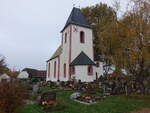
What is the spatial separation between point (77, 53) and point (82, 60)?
1.84 m

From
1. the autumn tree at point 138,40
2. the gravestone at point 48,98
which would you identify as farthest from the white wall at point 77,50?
the gravestone at point 48,98

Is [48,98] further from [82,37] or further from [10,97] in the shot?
[82,37]

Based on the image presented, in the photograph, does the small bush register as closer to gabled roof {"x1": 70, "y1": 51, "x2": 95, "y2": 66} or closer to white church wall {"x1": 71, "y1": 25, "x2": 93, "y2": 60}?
gabled roof {"x1": 70, "y1": 51, "x2": 95, "y2": 66}

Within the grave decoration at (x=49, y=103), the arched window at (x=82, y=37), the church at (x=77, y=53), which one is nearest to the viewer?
the grave decoration at (x=49, y=103)

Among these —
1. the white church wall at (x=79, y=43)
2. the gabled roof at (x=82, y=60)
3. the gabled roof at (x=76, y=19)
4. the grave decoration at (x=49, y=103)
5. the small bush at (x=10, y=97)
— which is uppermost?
the gabled roof at (x=76, y=19)

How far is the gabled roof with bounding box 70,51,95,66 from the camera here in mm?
26161

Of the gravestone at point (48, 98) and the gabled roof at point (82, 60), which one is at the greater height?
the gabled roof at point (82, 60)

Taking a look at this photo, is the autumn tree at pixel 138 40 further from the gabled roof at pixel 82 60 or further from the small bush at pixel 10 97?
the gabled roof at pixel 82 60

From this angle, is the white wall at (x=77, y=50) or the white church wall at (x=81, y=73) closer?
the white church wall at (x=81, y=73)

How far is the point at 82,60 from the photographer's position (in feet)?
87.5

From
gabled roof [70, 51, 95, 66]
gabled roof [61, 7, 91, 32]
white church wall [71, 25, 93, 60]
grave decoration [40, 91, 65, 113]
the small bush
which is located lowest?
grave decoration [40, 91, 65, 113]

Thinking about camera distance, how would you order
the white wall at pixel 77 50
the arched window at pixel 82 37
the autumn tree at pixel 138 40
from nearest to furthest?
the autumn tree at pixel 138 40, the white wall at pixel 77 50, the arched window at pixel 82 37

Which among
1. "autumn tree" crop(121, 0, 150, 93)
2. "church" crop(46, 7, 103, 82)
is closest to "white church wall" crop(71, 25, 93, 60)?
"church" crop(46, 7, 103, 82)

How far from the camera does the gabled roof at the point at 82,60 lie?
2616 centimetres
